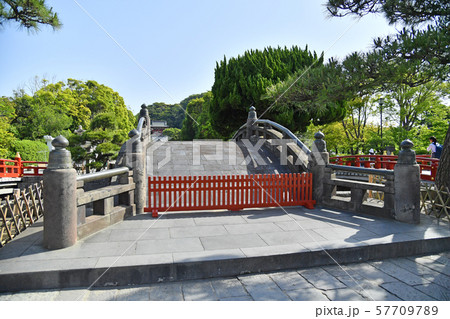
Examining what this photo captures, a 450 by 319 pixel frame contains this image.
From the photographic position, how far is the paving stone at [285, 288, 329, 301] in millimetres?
3109

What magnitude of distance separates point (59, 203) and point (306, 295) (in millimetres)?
3669

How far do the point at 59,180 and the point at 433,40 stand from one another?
6956 millimetres

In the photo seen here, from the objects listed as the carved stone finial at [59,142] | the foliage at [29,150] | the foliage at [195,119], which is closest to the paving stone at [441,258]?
the carved stone finial at [59,142]

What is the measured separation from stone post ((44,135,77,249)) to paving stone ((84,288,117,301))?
1.21m

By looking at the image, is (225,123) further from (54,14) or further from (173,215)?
(173,215)

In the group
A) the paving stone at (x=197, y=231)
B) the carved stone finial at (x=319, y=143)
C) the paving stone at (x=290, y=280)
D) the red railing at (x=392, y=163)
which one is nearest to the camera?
the paving stone at (x=290, y=280)

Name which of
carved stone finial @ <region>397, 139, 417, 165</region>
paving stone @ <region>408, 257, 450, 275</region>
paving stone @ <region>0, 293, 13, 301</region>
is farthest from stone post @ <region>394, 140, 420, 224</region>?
paving stone @ <region>0, 293, 13, 301</region>

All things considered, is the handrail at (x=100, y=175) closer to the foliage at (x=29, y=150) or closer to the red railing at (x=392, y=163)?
the red railing at (x=392, y=163)

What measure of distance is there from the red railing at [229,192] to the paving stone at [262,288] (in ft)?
9.79

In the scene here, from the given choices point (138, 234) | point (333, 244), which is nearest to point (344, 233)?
point (333, 244)

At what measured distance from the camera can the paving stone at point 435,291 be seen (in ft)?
10.3

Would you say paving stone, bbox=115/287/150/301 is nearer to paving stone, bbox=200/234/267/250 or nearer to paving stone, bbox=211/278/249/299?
paving stone, bbox=211/278/249/299

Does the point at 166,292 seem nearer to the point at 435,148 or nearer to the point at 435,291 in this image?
the point at 435,291

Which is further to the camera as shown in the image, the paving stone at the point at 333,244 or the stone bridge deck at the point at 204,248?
the paving stone at the point at 333,244
